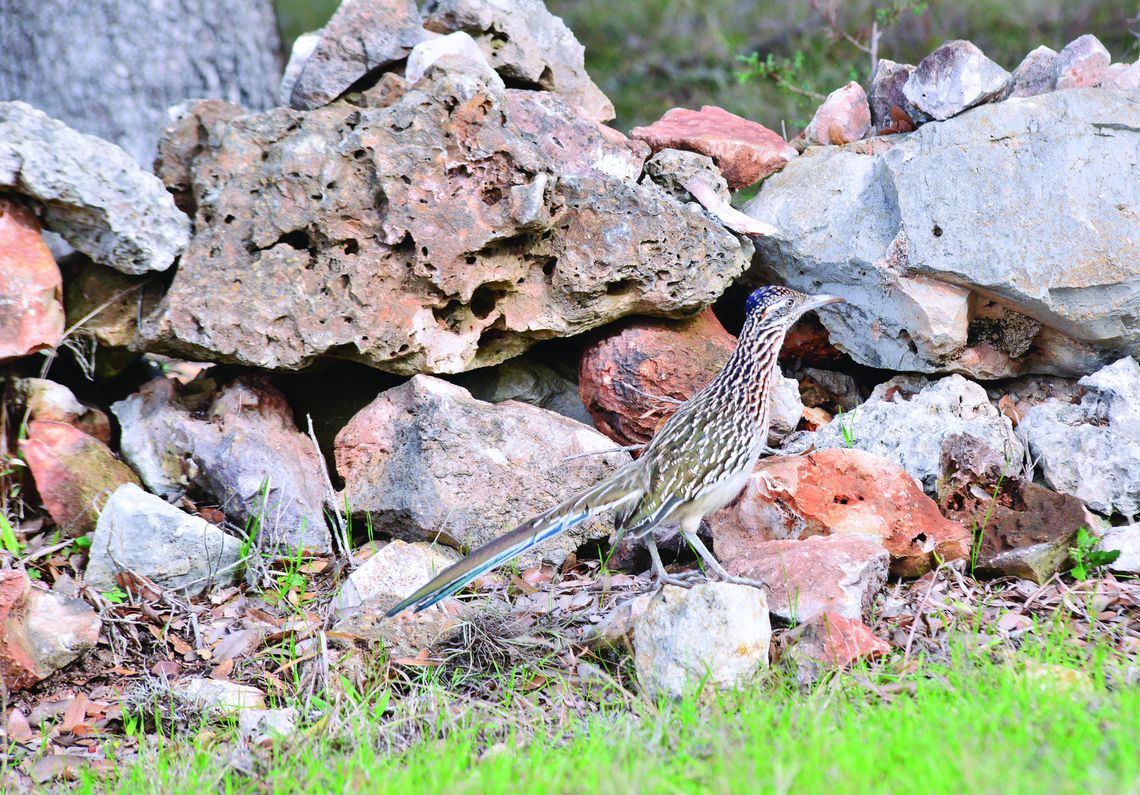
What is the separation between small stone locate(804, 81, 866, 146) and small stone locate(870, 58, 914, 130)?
57 mm

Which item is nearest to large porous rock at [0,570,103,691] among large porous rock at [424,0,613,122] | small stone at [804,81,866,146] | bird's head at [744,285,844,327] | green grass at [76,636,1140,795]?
green grass at [76,636,1140,795]

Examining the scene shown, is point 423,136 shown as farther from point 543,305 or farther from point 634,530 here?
point 634,530

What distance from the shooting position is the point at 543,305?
5.63 m

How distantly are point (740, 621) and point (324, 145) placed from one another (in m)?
3.03

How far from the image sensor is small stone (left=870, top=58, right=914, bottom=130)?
19.9ft

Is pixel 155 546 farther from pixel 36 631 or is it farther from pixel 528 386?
pixel 528 386

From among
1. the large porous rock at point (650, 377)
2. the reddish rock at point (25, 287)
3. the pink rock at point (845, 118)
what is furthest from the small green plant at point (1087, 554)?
the reddish rock at point (25, 287)

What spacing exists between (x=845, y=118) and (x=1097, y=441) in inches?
86.6

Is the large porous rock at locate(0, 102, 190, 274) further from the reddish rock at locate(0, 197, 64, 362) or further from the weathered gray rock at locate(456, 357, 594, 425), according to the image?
the weathered gray rock at locate(456, 357, 594, 425)

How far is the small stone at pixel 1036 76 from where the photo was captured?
236 inches

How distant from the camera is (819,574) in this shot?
4.53 metres

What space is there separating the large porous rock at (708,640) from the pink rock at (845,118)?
308 cm

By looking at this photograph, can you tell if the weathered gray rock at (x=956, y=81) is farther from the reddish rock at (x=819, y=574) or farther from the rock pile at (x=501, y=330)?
the reddish rock at (x=819, y=574)

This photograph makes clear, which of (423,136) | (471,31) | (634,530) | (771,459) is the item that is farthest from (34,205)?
(771,459)
